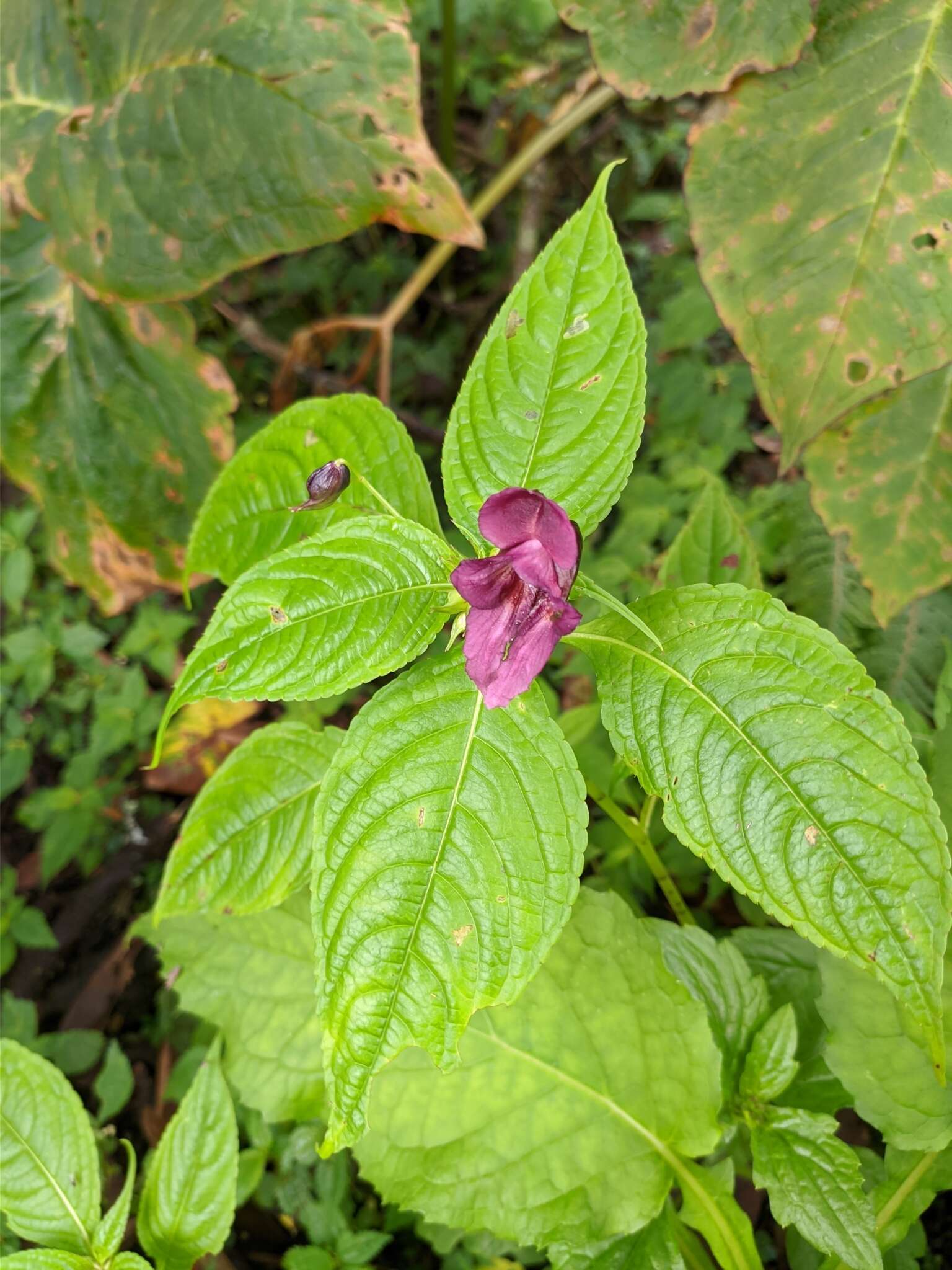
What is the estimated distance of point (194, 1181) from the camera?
134 cm

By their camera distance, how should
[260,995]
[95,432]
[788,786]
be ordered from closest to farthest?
[788,786] → [260,995] → [95,432]

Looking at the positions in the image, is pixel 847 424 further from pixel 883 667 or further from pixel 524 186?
pixel 524 186

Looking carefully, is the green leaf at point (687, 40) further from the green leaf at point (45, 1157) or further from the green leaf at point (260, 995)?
the green leaf at point (45, 1157)

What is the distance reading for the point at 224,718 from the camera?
234 cm

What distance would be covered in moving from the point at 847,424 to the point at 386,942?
52.0 inches

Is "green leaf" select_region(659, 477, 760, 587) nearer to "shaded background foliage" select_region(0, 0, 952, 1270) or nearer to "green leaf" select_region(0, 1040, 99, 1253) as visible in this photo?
"shaded background foliage" select_region(0, 0, 952, 1270)

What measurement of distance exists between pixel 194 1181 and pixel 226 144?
6.01ft

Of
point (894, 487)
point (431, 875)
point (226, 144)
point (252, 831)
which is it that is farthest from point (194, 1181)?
point (226, 144)

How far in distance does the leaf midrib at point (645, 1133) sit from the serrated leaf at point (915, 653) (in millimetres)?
1080

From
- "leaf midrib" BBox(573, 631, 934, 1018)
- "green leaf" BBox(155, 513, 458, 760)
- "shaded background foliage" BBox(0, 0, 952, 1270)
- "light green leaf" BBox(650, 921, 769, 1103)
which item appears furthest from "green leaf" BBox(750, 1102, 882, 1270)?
"green leaf" BBox(155, 513, 458, 760)

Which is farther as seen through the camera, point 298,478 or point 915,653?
point 915,653

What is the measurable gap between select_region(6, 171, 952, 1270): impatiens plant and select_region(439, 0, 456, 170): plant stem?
72.1 inches

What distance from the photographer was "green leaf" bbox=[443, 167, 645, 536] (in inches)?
37.8

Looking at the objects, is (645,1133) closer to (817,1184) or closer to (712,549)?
(817,1184)
